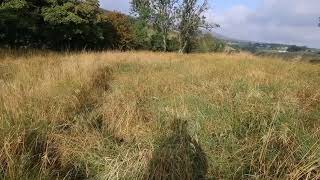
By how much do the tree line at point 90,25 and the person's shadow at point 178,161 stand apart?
1438 cm

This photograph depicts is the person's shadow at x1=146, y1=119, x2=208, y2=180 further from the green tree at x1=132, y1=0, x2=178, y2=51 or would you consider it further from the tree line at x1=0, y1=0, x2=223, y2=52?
the green tree at x1=132, y1=0, x2=178, y2=51

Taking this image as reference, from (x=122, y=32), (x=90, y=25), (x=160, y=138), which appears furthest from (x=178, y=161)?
(x=122, y=32)

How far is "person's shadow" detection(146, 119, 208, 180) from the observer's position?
11.1 feet

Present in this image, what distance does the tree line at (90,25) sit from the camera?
18875 millimetres

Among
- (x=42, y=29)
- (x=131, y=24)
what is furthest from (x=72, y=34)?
(x=131, y=24)

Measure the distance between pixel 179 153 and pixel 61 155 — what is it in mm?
1018

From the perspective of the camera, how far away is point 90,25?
21.7 meters

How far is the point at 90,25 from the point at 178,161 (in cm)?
1897

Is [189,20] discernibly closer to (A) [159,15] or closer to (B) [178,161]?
(A) [159,15]

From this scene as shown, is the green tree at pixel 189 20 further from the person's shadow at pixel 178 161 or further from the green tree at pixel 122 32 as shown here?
the person's shadow at pixel 178 161

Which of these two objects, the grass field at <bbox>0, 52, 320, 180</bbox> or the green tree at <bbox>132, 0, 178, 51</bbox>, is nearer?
the grass field at <bbox>0, 52, 320, 180</bbox>

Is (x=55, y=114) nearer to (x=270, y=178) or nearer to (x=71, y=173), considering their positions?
(x=71, y=173)

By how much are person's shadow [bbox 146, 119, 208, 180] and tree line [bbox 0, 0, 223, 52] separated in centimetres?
1438

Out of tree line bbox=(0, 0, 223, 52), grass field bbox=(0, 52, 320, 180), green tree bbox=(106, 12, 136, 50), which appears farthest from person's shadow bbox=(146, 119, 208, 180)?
green tree bbox=(106, 12, 136, 50)
